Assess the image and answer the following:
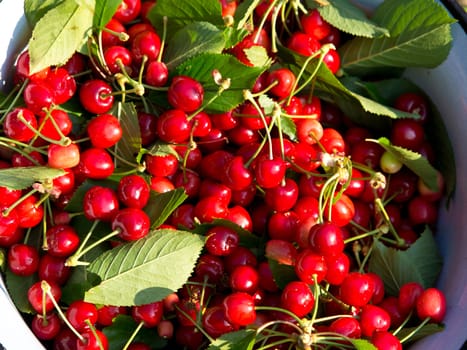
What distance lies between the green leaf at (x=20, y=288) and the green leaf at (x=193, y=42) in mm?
564

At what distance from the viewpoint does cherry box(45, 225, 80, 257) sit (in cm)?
130

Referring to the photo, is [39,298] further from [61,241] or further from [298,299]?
[298,299]

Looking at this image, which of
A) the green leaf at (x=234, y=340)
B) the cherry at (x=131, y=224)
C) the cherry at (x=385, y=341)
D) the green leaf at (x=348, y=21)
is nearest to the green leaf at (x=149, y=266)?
the cherry at (x=131, y=224)

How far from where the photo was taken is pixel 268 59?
4.88ft

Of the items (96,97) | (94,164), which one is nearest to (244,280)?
(94,164)

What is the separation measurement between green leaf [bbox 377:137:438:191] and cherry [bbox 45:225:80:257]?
2.25 ft

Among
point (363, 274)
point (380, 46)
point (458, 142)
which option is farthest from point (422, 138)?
point (363, 274)

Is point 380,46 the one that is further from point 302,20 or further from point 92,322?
point 92,322

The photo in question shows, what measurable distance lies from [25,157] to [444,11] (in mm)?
974

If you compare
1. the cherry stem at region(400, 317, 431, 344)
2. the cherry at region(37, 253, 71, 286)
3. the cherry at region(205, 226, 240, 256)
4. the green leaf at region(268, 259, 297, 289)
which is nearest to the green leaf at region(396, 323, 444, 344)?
the cherry stem at region(400, 317, 431, 344)

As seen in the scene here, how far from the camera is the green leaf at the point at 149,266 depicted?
4.21 ft

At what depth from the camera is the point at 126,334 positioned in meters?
1.34

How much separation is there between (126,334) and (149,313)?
8cm

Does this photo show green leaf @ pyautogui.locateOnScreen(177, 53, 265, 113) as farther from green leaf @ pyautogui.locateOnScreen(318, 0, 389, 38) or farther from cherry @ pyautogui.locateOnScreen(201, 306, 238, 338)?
cherry @ pyautogui.locateOnScreen(201, 306, 238, 338)
